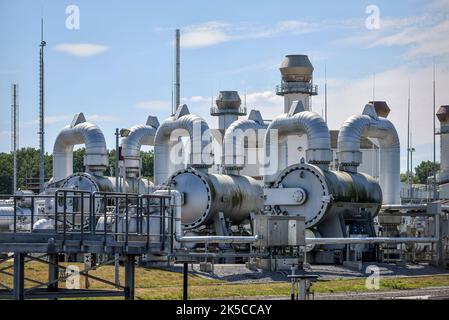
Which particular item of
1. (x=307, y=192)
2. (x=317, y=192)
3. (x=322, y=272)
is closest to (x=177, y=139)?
(x=307, y=192)

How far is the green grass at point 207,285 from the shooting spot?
35406mm

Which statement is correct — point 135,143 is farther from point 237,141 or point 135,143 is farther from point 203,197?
point 203,197

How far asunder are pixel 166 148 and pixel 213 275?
1699 centimetres

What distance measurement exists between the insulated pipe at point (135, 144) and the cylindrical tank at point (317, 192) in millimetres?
9324

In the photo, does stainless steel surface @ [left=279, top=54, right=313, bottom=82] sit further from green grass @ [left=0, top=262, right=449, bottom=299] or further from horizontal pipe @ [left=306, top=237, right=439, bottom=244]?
green grass @ [left=0, top=262, right=449, bottom=299]

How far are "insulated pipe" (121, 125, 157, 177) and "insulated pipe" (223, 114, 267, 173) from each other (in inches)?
198

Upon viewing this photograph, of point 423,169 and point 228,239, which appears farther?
point 423,169

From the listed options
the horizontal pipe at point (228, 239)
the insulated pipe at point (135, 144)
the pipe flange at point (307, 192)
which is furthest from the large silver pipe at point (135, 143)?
the horizontal pipe at point (228, 239)

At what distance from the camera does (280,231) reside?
146 feet

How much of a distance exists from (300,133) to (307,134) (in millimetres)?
1277

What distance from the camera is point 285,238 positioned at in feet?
147

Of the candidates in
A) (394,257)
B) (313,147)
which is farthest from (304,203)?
(394,257)
